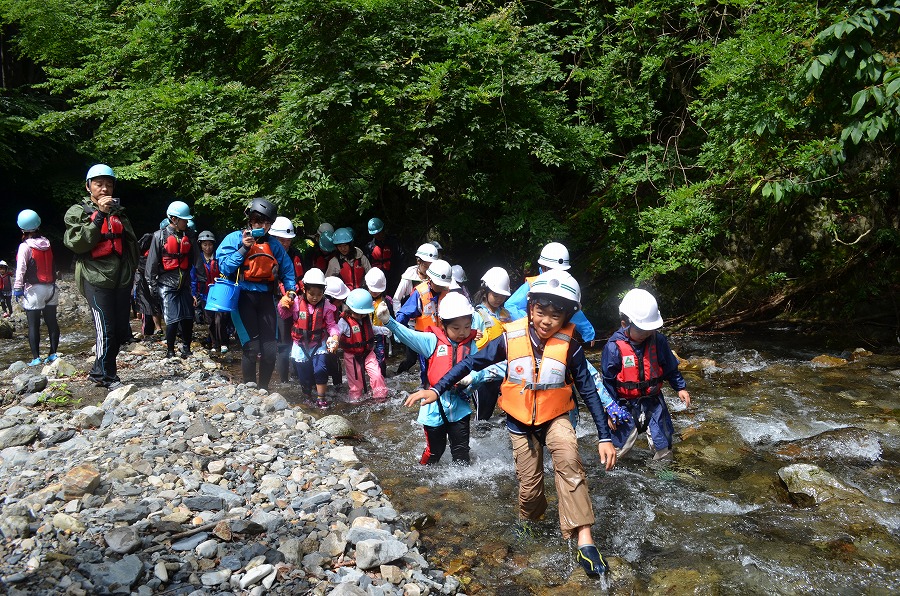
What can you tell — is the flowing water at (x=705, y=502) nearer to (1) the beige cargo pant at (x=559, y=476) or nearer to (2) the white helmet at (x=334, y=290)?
(1) the beige cargo pant at (x=559, y=476)

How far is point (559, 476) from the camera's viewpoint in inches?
162

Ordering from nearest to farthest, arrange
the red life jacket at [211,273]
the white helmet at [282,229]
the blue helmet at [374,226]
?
the white helmet at [282,229] → the red life jacket at [211,273] → the blue helmet at [374,226]

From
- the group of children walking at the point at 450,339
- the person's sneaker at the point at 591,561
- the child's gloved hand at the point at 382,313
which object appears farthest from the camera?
the child's gloved hand at the point at 382,313

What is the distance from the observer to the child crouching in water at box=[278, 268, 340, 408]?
310 inches

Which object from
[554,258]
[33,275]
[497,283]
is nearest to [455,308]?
[497,283]

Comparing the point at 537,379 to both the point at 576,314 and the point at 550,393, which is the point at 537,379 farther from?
the point at 576,314

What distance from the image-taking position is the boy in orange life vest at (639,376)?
5.30 meters

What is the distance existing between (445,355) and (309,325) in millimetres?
2866

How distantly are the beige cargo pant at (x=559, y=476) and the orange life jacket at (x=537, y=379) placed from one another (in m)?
0.13

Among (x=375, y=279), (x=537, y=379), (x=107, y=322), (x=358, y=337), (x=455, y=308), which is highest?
(x=375, y=279)

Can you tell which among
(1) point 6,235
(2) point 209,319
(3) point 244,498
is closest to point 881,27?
(3) point 244,498

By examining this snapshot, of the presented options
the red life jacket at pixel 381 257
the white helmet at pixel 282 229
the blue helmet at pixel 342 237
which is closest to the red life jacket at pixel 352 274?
the blue helmet at pixel 342 237

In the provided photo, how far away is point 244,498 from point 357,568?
1117mm

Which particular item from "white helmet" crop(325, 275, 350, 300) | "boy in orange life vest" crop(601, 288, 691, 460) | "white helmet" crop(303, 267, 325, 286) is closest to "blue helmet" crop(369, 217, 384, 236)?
"white helmet" crop(325, 275, 350, 300)
